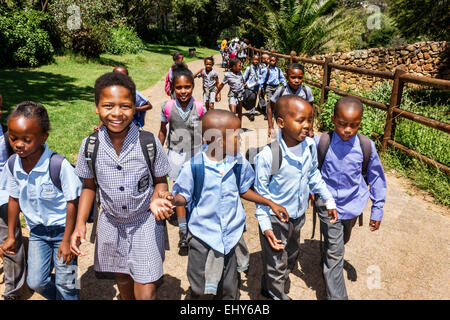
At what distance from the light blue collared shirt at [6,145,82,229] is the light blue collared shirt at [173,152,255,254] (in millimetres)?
743

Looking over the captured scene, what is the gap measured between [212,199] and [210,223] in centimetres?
17

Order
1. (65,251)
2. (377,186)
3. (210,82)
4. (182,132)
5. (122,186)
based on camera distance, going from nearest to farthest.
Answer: (122,186) < (65,251) < (377,186) < (182,132) < (210,82)

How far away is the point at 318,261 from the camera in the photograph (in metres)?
3.71

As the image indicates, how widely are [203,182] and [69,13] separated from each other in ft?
65.4

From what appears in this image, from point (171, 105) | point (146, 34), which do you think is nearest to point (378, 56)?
point (171, 105)

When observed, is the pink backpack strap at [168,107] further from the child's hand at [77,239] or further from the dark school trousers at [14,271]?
the child's hand at [77,239]

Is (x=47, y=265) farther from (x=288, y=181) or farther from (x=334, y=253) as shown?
(x=334, y=253)

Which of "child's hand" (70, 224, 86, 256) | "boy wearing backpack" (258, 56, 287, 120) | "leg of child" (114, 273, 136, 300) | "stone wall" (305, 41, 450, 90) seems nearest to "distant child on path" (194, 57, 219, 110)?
"boy wearing backpack" (258, 56, 287, 120)

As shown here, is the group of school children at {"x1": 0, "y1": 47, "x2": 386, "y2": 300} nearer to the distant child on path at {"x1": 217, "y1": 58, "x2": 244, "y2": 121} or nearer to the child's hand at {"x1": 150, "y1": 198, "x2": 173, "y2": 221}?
the child's hand at {"x1": 150, "y1": 198, "x2": 173, "y2": 221}

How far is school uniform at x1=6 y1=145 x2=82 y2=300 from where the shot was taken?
8.04 feet

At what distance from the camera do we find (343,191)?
2.95 meters

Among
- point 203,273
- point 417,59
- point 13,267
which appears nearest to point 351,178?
point 203,273

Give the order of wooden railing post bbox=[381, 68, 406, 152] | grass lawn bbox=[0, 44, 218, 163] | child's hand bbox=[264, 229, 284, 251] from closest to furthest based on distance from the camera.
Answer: child's hand bbox=[264, 229, 284, 251] < wooden railing post bbox=[381, 68, 406, 152] < grass lawn bbox=[0, 44, 218, 163]

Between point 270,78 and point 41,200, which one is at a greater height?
point 270,78
